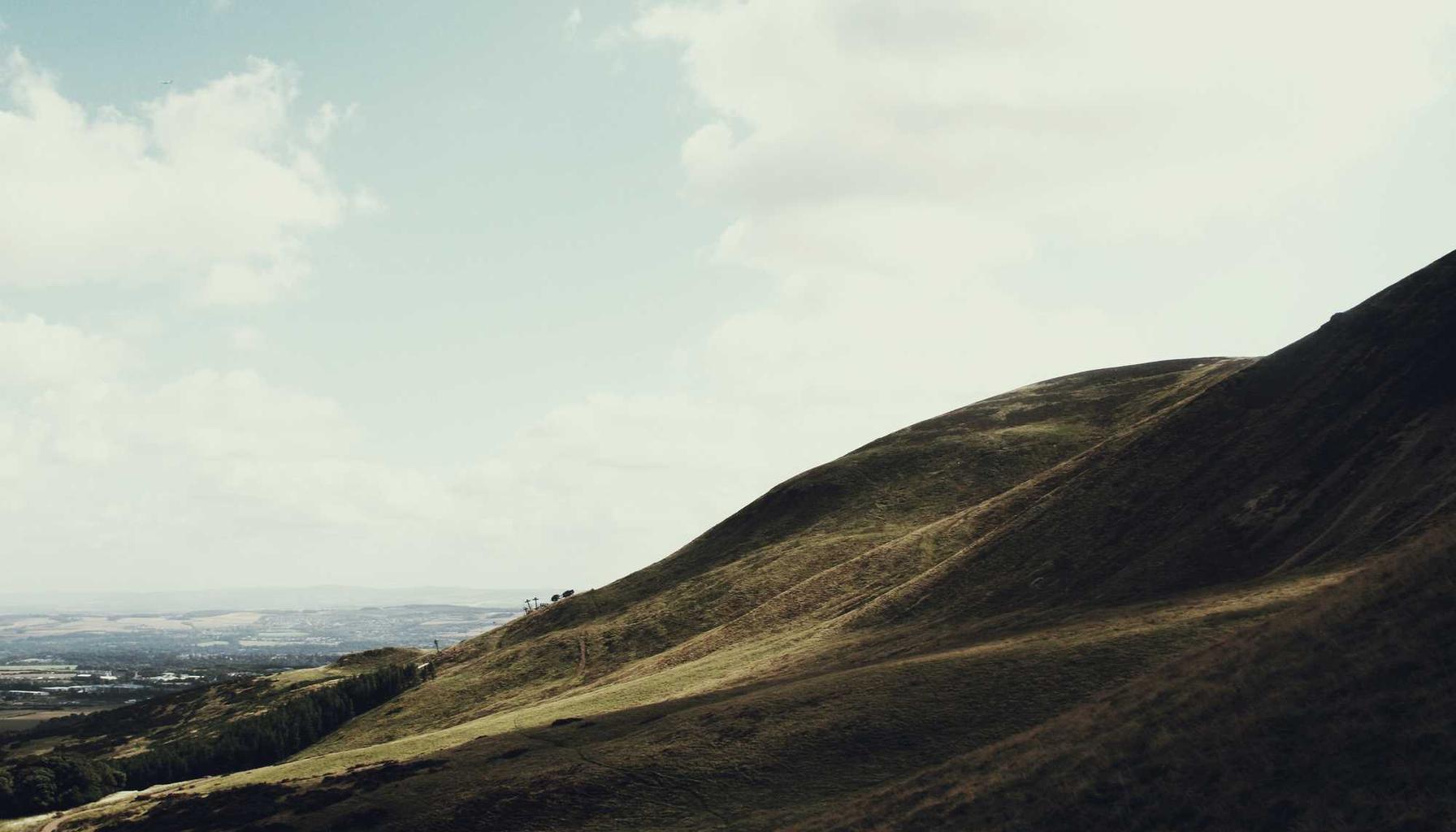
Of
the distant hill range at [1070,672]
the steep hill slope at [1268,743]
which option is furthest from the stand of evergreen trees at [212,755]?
the steep hill slope at [1268,743]

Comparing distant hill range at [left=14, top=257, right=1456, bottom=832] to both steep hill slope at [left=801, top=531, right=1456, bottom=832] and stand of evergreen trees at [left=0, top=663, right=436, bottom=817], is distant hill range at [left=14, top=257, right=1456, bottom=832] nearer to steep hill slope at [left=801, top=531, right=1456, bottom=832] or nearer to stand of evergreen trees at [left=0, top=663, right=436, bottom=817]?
steep hill slope at [left=801, top=531, right=1456, bottom=832]

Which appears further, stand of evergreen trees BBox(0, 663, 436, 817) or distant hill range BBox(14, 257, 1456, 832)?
stand of evergreen trees BBox(0, 663, 436, 817)

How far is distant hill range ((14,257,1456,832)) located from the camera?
3269 cm

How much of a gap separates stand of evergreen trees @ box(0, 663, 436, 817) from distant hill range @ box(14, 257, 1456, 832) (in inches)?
533

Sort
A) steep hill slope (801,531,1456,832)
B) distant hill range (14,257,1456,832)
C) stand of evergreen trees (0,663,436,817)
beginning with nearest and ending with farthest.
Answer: steep hill slope (801,531,1456,832), distant hill range (14,257,1456,832), stand of evergreen trees (0,663,436,817)

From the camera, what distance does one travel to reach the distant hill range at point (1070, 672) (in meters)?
32.7

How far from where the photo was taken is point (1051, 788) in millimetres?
36344

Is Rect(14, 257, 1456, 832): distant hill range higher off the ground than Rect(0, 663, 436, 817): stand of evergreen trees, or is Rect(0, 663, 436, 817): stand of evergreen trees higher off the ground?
Rect(14, 257, 1456, 832): distant hill range

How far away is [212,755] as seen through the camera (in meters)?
141

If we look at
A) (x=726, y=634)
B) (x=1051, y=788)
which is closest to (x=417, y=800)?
(x=1051, y=788)

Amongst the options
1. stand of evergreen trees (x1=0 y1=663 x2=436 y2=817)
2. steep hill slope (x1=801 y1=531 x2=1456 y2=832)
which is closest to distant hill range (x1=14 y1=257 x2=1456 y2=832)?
steep hill slope (x1=801 y1=531 x2=1456 y2=832)

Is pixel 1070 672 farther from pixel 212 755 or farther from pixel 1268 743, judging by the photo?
pixel 212 755

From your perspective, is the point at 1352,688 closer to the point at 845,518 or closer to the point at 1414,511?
the point at 1414,511

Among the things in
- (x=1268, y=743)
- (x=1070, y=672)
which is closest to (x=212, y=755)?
(x=1070, y=672)
